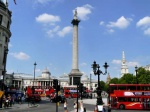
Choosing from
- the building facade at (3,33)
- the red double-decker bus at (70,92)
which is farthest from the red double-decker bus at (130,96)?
the red double-decker bus at (70,92)

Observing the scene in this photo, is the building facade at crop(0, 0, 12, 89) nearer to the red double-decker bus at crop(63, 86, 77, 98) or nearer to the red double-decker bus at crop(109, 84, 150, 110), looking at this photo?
the red double-decker bus at crop(109, 84, 150, 110)

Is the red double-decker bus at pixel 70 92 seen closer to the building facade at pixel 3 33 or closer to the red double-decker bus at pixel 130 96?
the building facade at pixel 3 33

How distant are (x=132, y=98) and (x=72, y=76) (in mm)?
56921

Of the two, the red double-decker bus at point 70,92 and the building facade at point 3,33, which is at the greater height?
the building facade at point 3,33

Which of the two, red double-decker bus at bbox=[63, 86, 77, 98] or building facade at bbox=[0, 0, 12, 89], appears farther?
red double-decker bus at bbox=[63, 86, 77, 98]

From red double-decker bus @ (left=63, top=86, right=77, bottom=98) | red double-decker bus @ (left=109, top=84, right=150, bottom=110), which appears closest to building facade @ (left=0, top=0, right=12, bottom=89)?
red double-decker bus @ (left=109, top=84, right=150, bottom=110)

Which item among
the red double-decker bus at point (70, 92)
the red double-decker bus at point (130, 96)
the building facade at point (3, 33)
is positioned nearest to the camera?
the red double-decker bus at point (130, 96)

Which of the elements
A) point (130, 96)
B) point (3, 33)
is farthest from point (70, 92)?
point (130, 96)

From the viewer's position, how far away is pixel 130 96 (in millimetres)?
45938

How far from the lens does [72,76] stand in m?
102

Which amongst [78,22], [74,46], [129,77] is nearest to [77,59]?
[74,46]

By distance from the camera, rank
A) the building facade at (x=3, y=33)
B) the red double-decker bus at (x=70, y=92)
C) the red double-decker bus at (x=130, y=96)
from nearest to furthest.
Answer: the red double-decker bus at (x=130, y=96), the building facade at (x=3, y=33), the red double-decker bus at (x=70, y=92)

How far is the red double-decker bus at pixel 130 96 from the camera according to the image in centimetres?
4531

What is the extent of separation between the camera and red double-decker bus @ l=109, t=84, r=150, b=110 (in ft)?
149
